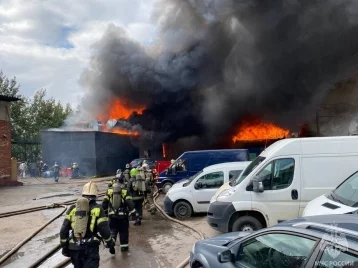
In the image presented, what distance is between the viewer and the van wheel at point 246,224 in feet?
23.2

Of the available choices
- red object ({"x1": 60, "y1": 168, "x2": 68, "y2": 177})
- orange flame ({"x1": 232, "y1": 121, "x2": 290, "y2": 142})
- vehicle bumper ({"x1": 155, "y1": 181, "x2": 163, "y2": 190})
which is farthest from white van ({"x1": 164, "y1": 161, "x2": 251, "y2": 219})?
orange flame ({"x1": 232, "y1": 121, "x2": 290, "y2": 142})

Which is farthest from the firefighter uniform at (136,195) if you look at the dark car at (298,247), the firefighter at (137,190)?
the dark car at (298,247)

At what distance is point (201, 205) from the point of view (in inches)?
402

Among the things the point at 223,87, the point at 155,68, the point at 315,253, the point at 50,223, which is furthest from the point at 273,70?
the point at 315,253

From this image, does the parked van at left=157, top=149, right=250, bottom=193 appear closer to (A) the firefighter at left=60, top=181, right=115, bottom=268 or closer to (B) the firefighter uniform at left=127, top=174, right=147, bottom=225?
(B) the firefighter uniform at left=127, top=174, right=147, bottom=225

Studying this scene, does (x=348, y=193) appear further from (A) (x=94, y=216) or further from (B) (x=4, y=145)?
(B) (x=4, y=145)

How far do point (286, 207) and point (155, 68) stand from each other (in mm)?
24750

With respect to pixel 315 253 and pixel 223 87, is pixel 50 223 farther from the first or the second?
pixel 223 87

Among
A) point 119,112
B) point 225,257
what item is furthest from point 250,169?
point 119,112

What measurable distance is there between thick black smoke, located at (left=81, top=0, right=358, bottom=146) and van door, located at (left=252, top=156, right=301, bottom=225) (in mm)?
22533

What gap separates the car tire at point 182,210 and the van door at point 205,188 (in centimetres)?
23

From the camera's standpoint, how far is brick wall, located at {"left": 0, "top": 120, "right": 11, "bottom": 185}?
22422 mm

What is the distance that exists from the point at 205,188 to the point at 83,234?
20.1 ft

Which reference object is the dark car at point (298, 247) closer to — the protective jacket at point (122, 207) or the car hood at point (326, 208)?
the car hood at point (326, 208)
